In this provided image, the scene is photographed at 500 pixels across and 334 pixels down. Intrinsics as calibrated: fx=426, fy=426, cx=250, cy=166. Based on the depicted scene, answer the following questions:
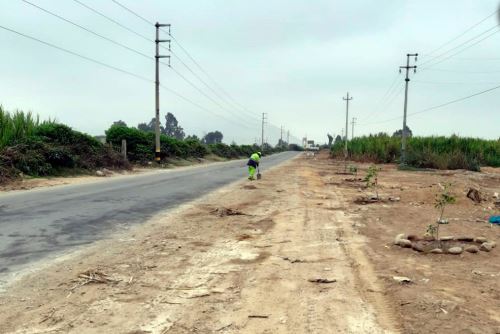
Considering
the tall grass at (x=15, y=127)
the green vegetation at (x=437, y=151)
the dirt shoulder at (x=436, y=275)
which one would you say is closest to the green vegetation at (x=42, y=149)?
the tall grass at (x=15, y=127)

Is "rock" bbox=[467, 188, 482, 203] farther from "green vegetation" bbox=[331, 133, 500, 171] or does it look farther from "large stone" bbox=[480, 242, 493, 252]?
"green vegetation" bbox=[331, 133, 500, 171]

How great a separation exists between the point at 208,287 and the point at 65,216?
588cm

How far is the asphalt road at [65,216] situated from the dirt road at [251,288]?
64 centimetres

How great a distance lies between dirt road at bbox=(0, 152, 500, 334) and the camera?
382 centimetres

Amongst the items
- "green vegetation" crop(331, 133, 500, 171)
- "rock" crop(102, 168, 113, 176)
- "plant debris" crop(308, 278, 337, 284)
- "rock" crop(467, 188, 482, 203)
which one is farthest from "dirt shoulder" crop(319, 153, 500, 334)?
"green vegetation" crop(331, 133, 500, 171)

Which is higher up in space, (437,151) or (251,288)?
(437,151)

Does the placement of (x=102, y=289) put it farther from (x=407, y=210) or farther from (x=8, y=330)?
(x=407, y=210)

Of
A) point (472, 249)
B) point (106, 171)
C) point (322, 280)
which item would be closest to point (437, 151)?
point (106, 171)

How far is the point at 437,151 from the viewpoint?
3934 cm

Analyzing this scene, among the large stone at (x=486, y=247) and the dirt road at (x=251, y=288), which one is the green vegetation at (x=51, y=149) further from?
the large stone at (x=486, y=247)

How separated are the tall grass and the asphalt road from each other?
677cm

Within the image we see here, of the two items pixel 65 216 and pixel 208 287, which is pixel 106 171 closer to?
pixel 65 216

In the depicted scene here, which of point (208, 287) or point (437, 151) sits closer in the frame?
point (208, 287)

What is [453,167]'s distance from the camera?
114 feet
